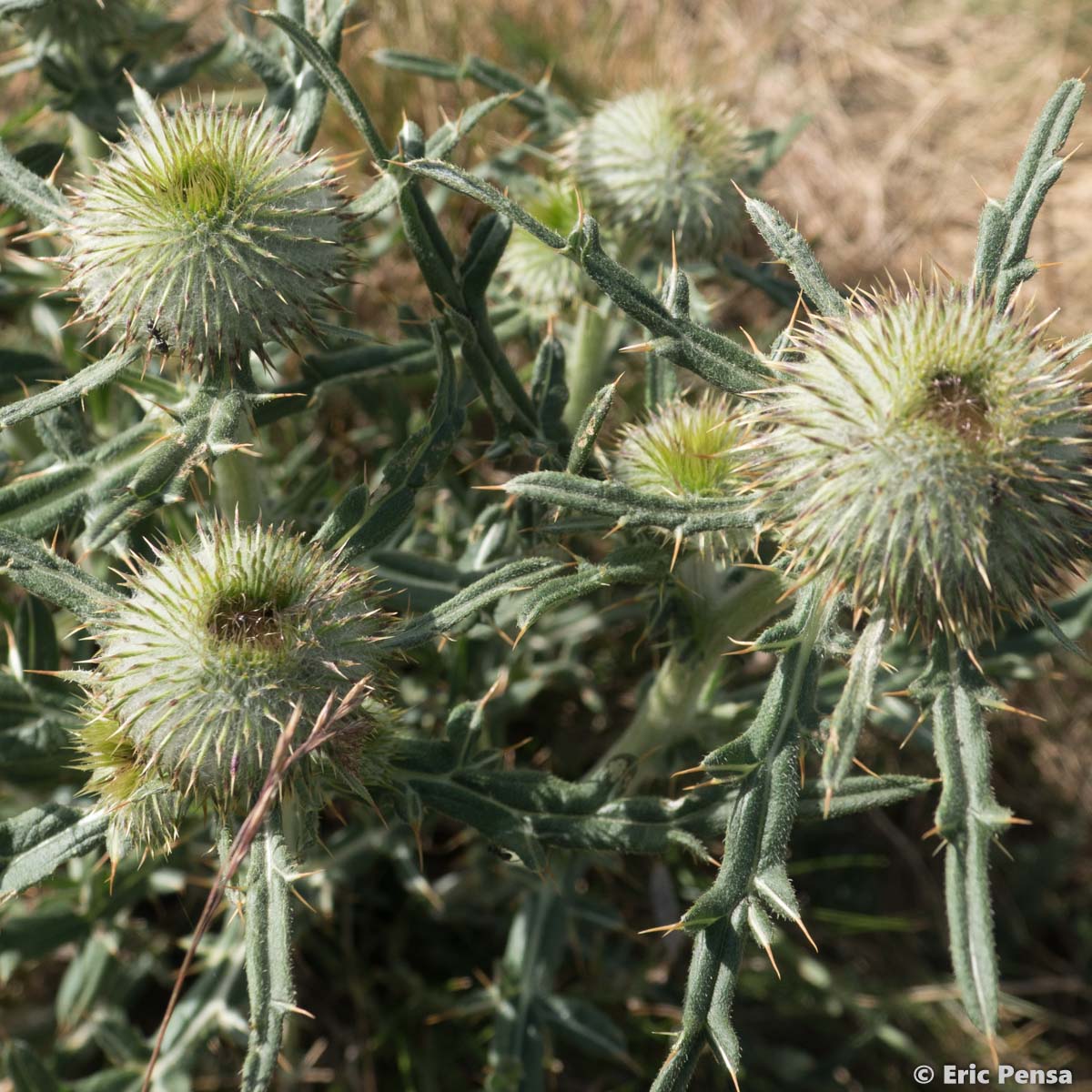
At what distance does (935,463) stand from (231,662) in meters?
1.53

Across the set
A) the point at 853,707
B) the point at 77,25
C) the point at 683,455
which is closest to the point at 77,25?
the point at 77,25

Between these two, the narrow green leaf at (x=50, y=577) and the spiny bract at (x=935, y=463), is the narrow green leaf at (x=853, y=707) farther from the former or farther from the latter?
the narrow green leaf at (x=50, y=577)

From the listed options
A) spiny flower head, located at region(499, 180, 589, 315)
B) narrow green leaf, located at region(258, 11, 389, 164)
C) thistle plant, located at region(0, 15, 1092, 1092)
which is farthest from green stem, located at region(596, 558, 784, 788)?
narrow green leaf, located at region(258, 11, 389, 164)

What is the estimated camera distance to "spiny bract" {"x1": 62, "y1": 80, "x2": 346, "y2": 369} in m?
2.45

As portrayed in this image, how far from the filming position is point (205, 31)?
636 centimetres

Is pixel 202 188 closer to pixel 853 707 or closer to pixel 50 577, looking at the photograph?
pixel 50 577

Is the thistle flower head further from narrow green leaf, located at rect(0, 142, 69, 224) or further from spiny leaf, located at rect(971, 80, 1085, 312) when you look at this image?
spiny leaf, located at rect(971, 80, 1085, 312)

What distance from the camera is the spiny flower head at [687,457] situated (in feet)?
9.05

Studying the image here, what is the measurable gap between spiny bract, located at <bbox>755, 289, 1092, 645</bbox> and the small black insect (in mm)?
1424

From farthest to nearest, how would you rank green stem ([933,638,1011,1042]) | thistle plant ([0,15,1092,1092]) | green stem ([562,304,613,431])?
1. green stem ([562,304,613,431])
2. thistle plant ([0,15,1092,1092])
3. green stem ([933,638,1011,1042])

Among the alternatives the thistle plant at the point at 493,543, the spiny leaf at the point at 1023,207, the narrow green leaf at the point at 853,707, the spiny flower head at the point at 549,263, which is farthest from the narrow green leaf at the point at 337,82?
the narrow green leaf at the point at 853,707

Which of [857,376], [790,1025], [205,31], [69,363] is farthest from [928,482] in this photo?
[205,31]

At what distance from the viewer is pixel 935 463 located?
2.19m

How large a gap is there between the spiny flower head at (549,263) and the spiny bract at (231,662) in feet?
5.06
